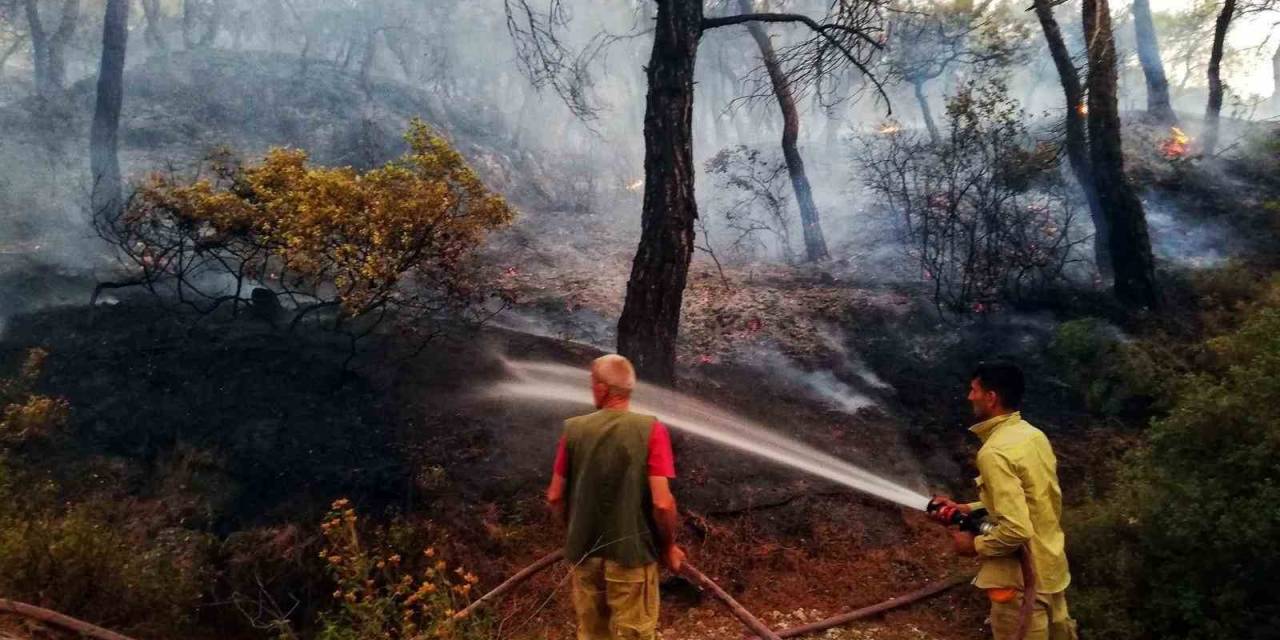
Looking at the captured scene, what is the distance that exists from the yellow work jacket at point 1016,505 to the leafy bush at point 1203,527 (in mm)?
1040

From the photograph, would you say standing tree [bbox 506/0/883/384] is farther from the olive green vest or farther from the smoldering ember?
the olive green vest

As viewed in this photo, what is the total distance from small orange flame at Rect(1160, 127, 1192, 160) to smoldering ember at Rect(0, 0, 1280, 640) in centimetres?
56

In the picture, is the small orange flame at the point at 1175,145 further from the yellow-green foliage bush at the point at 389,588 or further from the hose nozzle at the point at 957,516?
the yellow-green foliage bush at the point at 389,588

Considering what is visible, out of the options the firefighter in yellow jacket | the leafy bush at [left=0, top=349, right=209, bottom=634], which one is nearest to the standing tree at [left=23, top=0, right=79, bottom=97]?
the leafy bush at [left=0, top=349, right=209, bottom=634]

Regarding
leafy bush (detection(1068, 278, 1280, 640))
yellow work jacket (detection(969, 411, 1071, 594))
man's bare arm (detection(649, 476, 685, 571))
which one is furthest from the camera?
leafy bush (detection(1068, 278, 1280, 640))

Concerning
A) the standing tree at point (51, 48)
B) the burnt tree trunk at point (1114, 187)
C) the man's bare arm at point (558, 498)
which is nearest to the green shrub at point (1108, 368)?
the burnt tree trunk at point (1114, 187)

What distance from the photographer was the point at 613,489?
10.9ft

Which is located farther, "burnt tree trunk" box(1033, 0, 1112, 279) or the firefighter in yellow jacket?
"burnt tree trunk" box(1033, 0, 1112, 279)

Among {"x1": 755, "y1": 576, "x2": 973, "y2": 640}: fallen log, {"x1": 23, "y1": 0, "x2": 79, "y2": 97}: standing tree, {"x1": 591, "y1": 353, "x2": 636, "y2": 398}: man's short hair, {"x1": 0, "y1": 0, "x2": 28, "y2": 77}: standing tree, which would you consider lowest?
{"x1": 755, "y1": 576, "x2": 973, "y2": 640}: fallen log

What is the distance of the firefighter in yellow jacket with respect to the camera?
3.19m

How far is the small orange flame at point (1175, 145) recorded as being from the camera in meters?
14.1

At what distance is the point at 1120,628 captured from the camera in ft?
13.2

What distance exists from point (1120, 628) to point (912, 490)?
246cm

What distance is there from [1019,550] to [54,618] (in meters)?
4.51
